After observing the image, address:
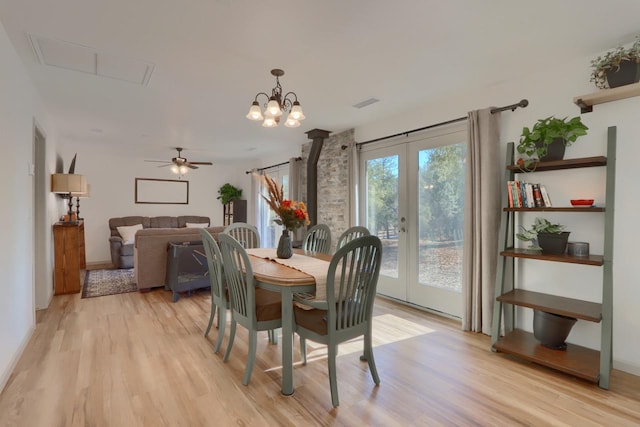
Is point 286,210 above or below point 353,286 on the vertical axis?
above

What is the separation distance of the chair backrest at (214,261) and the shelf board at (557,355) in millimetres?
2346

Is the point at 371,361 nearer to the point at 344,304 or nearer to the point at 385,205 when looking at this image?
the point at 344,304

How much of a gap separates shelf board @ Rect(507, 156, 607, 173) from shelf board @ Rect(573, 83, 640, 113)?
1.42 feet

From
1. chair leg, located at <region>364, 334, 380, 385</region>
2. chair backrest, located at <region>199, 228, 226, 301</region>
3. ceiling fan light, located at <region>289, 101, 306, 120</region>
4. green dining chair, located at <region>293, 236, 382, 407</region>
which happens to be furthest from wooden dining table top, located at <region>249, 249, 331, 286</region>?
ceiling fan light, located at <region>289, 101, 306, 120</region>

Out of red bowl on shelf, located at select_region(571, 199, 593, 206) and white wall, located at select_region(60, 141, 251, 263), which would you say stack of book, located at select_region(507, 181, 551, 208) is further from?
white wall, located at select_region(60, 141, 251, 263)

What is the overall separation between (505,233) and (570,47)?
4.90ft

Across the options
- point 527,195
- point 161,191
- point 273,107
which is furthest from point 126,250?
point 527,195

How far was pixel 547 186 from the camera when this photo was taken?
9.31ft

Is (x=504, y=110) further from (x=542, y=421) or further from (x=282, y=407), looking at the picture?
(x=282, y=407)

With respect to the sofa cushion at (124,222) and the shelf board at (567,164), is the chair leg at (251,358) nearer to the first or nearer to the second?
the shelf board at (567,164)

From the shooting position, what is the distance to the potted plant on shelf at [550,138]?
8.02 ft

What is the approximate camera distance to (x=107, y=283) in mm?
5098

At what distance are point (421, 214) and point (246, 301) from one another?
7.91 ft

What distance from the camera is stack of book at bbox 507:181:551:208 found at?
8.61ft
